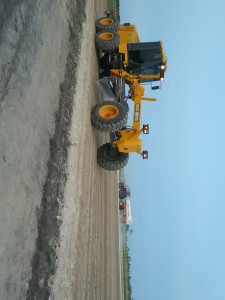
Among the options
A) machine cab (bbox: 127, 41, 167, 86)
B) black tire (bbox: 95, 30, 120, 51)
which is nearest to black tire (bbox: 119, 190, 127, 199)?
machine cab (bbox: 127, 41, 167, 86)

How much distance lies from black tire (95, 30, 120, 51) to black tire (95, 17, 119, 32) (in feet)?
0.83

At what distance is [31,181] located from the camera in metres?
3.86

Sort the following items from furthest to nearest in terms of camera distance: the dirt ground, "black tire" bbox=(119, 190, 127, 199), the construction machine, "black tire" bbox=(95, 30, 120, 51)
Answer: "black tire" bbox=(119, 190, 127, 199), "black tire" bbox=(95, 30, 120, 51), the construction machine, the dirt ground

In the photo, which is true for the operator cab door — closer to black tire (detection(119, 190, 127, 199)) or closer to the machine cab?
the machine cab

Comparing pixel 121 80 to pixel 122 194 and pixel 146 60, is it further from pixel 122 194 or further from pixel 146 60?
pixel 122 194

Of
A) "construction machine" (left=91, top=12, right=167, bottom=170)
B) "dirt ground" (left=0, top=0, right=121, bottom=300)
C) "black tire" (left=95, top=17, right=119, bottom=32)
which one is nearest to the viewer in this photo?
"dirt ground" (left=0, top=0, right=121, bottom=300)

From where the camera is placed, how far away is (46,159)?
14.2 ft

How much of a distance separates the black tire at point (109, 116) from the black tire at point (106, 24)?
2.48 metres

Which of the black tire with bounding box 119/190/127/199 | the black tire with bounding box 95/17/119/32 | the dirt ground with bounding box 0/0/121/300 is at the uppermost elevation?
the black tire with bounding box 119/190/127/199

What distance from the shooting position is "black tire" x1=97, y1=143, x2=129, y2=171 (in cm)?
745

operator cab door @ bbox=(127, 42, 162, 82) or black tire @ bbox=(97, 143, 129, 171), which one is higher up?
operator cab door @ bbox=(127, 42, 162, 82)

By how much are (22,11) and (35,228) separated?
231cm

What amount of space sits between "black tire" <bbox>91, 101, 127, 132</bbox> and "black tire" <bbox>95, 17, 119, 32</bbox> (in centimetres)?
248

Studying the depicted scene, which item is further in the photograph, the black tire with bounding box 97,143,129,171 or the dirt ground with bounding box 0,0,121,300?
the black tire with bounding box 97,143,129,171
